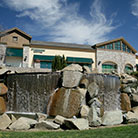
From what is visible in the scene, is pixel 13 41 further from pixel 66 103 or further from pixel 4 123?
pixel 66 103

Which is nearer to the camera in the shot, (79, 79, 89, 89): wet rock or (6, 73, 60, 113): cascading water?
(79, 79, 89, 89): wet rock

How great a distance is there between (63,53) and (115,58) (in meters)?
11.5

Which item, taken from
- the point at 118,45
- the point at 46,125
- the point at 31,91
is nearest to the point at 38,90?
the point at 31,91

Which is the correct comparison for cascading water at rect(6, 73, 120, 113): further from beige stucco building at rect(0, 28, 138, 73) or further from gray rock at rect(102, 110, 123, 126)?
beige stucco building at rect(0, 28, 138, 73)

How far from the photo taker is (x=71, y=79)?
30.6 feet

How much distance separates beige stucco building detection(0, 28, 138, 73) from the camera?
89.5ft

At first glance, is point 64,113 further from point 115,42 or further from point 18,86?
point 115,42

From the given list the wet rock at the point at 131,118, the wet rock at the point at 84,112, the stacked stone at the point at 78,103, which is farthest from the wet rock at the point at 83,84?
the wet rock at the point at 131,118

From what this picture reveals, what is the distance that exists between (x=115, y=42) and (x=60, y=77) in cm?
2836

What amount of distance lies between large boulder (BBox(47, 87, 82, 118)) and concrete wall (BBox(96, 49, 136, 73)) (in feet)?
76.3

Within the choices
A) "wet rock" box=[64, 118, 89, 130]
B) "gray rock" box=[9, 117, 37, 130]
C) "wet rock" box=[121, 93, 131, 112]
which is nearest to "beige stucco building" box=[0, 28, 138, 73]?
"gray rock" box=[9, 117, 37, 130]

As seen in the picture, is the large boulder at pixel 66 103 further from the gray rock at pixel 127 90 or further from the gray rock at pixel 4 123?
the gray rock at pixel 127 90

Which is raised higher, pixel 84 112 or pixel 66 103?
pixel 66 103

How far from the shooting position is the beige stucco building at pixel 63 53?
27281 mm
